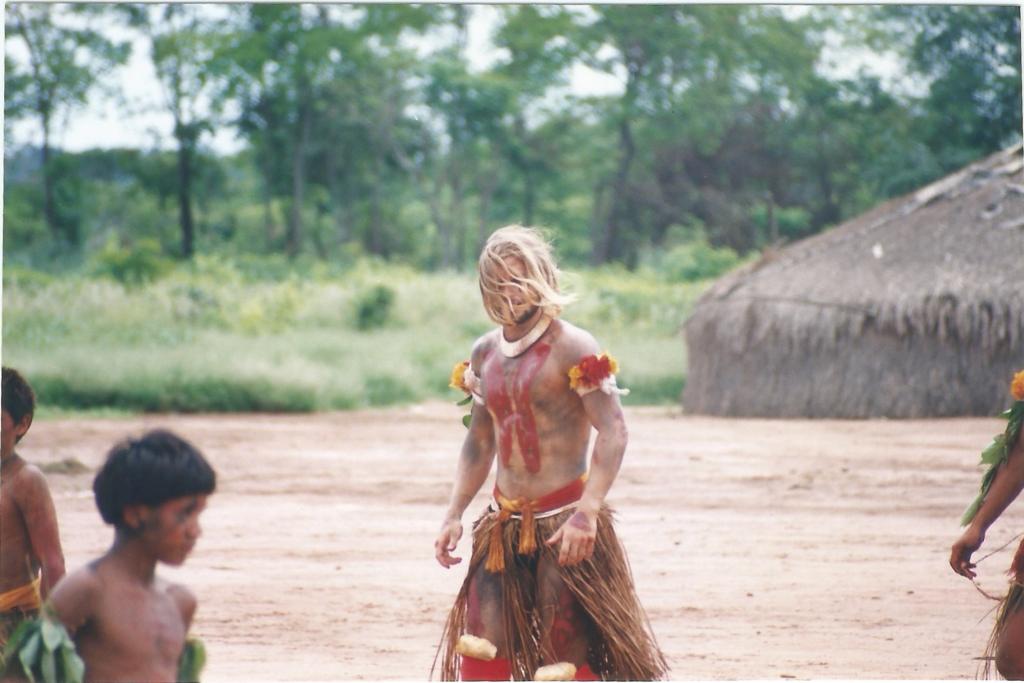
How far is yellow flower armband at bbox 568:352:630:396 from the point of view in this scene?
326 cm

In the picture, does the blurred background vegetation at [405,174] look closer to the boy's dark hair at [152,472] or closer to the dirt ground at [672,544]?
the dirt ground at [672,544]

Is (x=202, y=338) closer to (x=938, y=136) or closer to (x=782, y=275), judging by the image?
(x=782, y=275)

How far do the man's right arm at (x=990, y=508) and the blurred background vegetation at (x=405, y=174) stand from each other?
35.7 ft

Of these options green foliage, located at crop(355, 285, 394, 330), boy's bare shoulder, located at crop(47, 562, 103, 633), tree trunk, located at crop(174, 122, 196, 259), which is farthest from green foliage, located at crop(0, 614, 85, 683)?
tree trunk, located at crop(174, 122, 196, 259)

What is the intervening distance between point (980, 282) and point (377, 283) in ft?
29.5

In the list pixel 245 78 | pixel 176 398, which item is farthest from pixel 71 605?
pixel 245 78

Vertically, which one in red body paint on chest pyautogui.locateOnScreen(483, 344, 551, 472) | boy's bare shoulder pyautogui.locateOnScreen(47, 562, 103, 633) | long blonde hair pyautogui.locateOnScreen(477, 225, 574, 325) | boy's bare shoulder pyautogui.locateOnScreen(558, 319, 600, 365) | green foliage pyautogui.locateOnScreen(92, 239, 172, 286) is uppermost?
long blonde hair pyautogui.locateOnScreen(477, 225, 574, 325)

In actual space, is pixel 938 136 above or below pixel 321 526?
above

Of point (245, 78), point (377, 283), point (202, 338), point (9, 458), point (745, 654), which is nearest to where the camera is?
point (9, 458)

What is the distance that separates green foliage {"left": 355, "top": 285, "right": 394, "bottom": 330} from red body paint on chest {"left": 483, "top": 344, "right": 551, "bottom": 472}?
1589 cm

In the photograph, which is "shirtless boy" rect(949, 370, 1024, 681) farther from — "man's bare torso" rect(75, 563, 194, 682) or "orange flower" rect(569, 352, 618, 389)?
"man's bare torso" rect(75, 563, 194, 682)

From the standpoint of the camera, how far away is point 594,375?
326 cm

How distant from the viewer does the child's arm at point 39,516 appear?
288cm

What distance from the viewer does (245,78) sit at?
866 inches
